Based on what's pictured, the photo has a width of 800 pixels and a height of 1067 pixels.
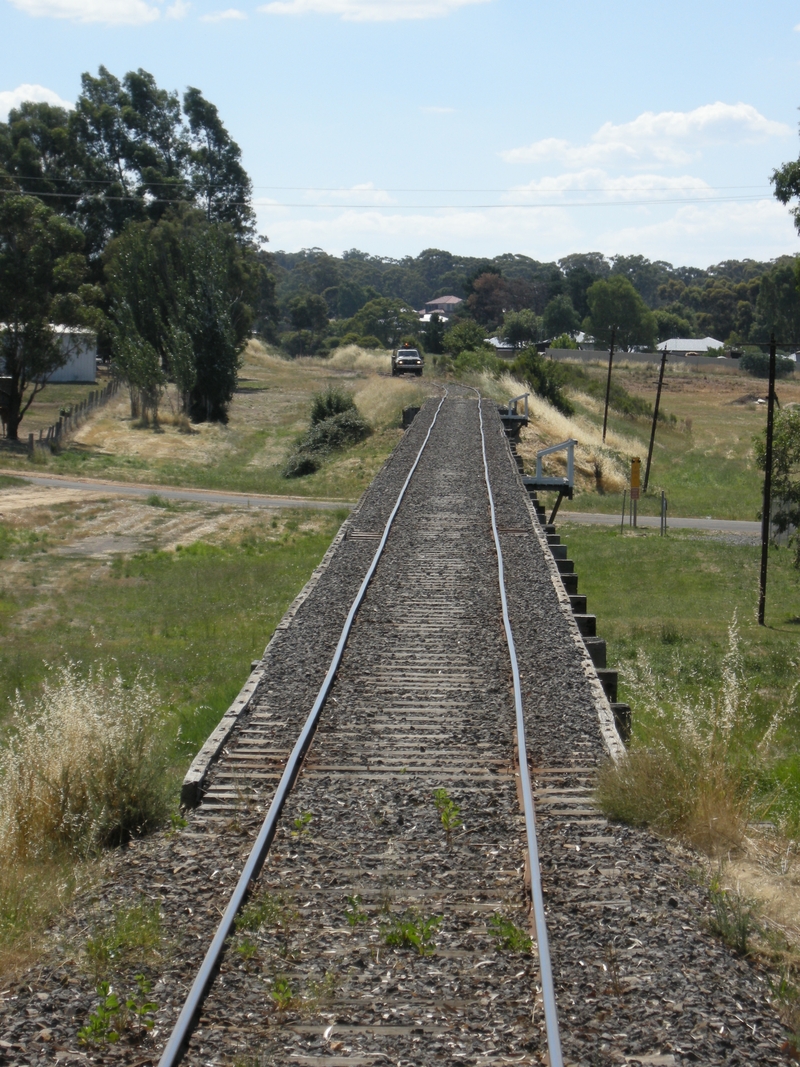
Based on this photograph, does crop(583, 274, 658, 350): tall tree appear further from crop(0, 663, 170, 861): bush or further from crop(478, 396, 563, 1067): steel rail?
crop(0, 663, 170, 861): bush

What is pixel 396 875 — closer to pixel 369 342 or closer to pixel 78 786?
pixel 78 786

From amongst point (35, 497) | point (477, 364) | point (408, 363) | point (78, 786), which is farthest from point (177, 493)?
point (78, 786)

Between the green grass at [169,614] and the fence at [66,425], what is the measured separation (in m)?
16.4

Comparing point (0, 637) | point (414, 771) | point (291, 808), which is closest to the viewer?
point (291, 808)

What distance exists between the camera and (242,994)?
5105 millimetres

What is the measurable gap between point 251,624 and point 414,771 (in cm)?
1127

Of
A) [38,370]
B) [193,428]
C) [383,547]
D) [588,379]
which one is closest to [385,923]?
[383,547]

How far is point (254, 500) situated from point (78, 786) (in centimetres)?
2686

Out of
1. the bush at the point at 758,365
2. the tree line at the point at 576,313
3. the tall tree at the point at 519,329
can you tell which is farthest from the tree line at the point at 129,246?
the bush at the point at 758,365

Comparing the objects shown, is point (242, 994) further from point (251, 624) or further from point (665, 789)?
point (251, 624)

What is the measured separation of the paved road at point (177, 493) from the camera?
33344 mm

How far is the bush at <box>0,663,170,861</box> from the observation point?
23.7 ft

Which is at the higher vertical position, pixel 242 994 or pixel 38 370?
pixel 38 370

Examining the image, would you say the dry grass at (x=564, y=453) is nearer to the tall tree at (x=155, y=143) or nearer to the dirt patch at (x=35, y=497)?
the dirt patch at (x=35, y=497)
